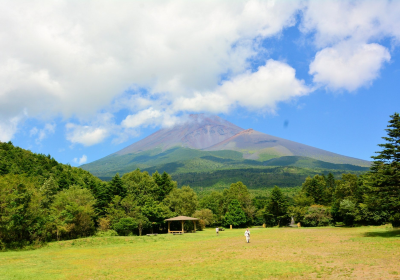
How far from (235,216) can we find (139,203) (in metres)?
21.4

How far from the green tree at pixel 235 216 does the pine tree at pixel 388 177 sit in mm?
34169

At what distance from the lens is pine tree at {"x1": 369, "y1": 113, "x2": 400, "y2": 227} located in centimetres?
2039

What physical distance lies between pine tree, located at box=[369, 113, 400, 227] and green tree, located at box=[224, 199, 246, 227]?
34.2 m

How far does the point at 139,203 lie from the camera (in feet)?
138

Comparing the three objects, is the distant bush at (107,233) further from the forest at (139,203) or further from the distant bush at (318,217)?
the distant bush at (318,217)

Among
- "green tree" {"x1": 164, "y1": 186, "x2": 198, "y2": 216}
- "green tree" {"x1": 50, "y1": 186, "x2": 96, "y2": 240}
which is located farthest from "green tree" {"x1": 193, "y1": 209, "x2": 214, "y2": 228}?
"green tree" {"x1": 50, "y1": 186, "x2": 96, "y2": 240}

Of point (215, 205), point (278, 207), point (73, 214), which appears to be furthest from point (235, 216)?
point (73, 214)

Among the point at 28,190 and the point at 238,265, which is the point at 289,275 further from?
the point at 28,190

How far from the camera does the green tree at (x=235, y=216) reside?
5359 centimetres

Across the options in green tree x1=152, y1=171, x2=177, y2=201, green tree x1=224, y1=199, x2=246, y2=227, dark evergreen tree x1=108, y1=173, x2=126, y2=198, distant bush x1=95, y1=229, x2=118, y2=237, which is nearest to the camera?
distant bush x1=95, y1=229, x2=118, y2=237

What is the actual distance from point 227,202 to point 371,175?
133 feet

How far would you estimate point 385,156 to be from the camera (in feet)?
70.6

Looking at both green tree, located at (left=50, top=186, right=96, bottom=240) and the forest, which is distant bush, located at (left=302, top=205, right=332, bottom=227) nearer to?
the forest

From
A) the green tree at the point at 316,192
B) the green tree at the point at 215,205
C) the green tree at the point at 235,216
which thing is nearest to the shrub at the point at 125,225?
the green tree at the point at 235,216
